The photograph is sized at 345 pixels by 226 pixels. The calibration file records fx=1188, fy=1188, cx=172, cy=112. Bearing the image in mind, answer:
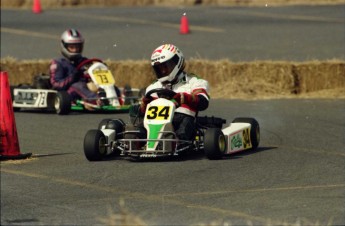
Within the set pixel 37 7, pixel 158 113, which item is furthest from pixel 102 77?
pixel 37 7

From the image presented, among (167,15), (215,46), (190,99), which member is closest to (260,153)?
(190,99)

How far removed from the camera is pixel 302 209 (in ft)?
28.9

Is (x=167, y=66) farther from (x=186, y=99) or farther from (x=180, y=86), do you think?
(x=186, y=99)

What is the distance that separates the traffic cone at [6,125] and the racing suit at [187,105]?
1.59 m

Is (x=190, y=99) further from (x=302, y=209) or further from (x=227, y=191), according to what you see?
(x=302, y=209)

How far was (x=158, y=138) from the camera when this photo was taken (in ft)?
37.8

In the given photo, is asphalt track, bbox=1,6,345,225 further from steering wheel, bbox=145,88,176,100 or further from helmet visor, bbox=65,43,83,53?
helmet visor, bbox=65,43,83,53

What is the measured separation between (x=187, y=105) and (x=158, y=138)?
609 millimetres

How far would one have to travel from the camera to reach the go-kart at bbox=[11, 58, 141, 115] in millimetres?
A: 16250

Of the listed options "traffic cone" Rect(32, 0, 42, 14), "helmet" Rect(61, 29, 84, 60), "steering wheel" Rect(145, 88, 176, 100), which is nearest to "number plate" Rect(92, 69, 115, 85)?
"helmet" Rect(61, 29, 84, 60)

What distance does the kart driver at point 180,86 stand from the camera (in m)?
11.9

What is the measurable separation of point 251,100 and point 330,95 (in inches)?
45.8

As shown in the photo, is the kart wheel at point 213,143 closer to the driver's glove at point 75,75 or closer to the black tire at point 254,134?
the black tire at point 254,134

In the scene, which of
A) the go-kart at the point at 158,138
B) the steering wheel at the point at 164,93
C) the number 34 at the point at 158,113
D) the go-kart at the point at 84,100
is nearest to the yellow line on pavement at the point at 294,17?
the go-kart at the point at 84,100
